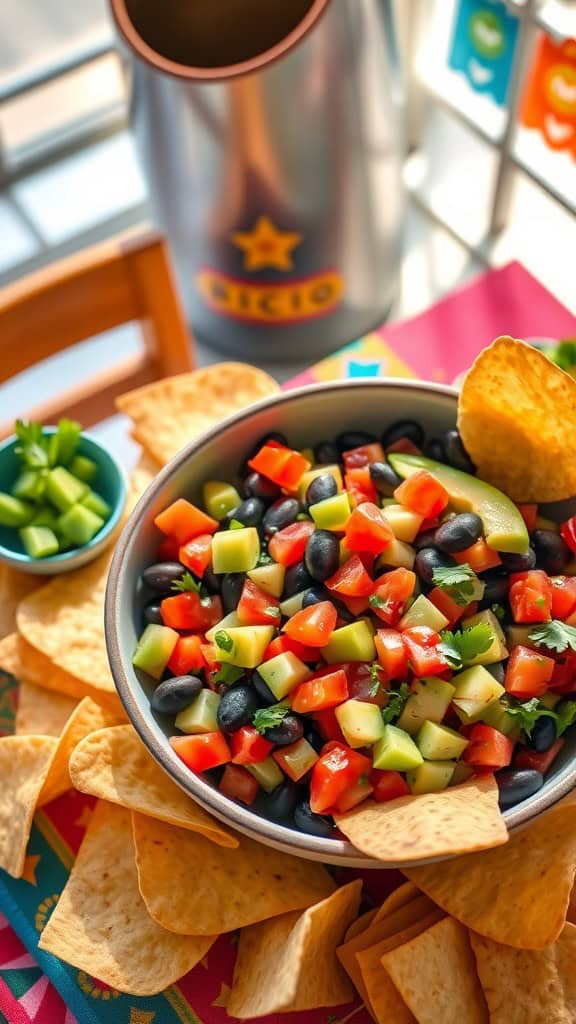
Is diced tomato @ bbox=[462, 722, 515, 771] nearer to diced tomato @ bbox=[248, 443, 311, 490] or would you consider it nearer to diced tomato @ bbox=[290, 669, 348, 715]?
diced tomato @ bbox=[290, 669, 348, 715]

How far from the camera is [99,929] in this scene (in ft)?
3.86

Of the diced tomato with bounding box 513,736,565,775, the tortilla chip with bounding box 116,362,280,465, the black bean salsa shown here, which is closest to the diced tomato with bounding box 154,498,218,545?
the black bean salsa

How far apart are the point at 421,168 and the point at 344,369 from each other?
743mm

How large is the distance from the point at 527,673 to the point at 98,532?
1.91 ft

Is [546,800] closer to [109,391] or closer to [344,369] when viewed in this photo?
[344,369]

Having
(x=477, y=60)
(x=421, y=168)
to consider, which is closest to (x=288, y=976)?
(x=477, y=60)

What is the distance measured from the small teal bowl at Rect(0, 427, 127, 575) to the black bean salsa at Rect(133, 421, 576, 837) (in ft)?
0.56

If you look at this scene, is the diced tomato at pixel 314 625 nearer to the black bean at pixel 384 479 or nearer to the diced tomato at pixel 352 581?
the diced tomato at pixel 352 581

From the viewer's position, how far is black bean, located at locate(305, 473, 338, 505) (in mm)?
1233

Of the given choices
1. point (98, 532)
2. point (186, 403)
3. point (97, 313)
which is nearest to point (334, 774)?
point (98, 532)

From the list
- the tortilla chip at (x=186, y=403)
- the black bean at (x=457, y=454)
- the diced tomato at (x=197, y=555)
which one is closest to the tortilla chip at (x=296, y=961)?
the diced tomato at (x=197, y=555)

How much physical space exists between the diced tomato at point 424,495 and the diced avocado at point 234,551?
18 centimetres

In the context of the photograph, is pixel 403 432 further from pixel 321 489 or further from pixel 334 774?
pixel 334 774

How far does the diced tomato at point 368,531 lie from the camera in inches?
46.4
